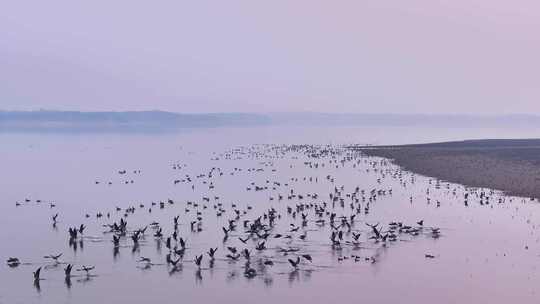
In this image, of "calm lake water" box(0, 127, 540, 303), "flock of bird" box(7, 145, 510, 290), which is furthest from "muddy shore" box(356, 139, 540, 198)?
"flock of bird" box(7, 145, 510, 290)

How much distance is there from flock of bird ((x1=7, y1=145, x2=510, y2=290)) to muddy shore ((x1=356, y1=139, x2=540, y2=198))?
2.83 meters

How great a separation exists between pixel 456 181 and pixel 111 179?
2467 cm

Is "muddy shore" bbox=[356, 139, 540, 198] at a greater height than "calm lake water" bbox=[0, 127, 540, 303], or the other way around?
"muddy shore" bbox=[356, 139, 540, 198]

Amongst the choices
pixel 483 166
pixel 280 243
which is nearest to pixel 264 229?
pixel 280 243

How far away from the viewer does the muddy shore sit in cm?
4469

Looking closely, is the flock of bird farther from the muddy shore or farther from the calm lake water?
the muddy shore

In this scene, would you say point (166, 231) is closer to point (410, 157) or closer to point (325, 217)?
point (325, 217)

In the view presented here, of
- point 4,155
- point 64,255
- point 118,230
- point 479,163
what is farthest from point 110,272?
point 4,155

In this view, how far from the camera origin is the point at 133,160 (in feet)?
246

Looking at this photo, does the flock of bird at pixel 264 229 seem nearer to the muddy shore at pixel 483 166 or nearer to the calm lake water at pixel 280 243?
the calm lake water at pixel 280 243

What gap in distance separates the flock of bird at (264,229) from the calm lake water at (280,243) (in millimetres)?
87

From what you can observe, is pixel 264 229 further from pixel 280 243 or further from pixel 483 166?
pixel 483 166

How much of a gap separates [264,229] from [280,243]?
158cm

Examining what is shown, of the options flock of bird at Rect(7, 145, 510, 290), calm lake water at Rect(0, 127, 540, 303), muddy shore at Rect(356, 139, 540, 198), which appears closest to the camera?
calm lake water at Rect(0, 127, 540, 303)
